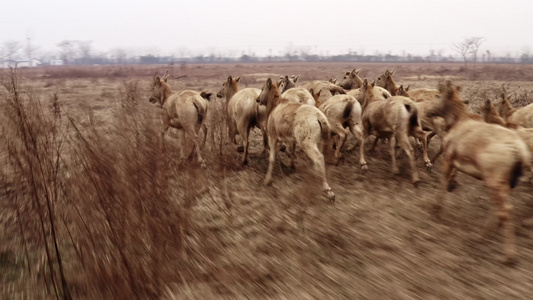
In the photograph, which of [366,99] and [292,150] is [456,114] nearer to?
[292,150]

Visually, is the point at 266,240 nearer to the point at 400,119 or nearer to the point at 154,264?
the point at 154,264

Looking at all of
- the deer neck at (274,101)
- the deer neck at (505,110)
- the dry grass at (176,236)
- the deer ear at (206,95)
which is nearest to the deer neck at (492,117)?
the dry grass at (176,236)

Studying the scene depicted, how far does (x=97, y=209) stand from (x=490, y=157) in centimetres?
452

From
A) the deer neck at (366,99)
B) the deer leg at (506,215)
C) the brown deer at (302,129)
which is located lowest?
the deer leg at (506,215)

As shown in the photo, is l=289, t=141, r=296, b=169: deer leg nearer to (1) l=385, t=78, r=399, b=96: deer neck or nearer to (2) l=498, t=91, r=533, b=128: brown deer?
(2) l=498, t=91, r=533, b=128: brown deer

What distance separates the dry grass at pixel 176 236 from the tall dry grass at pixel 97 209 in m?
0.01

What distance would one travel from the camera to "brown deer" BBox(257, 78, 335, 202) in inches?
268

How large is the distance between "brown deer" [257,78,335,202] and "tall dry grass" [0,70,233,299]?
307 centimetres

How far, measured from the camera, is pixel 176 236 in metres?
3.79

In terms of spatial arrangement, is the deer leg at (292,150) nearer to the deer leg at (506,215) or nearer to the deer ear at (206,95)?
the deer ear at (206,95)

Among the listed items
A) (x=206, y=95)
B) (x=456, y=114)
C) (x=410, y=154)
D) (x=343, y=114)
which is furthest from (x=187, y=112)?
(x=456, y=114)

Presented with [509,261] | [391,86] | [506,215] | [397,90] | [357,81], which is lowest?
[509,261]

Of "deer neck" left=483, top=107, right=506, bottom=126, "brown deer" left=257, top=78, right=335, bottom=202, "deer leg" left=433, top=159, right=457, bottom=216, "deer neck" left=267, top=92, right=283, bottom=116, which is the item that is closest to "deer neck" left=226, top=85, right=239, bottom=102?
"deer neck" left=267, top=92, right=283, bottom=116

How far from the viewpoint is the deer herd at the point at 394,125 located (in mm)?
4680
